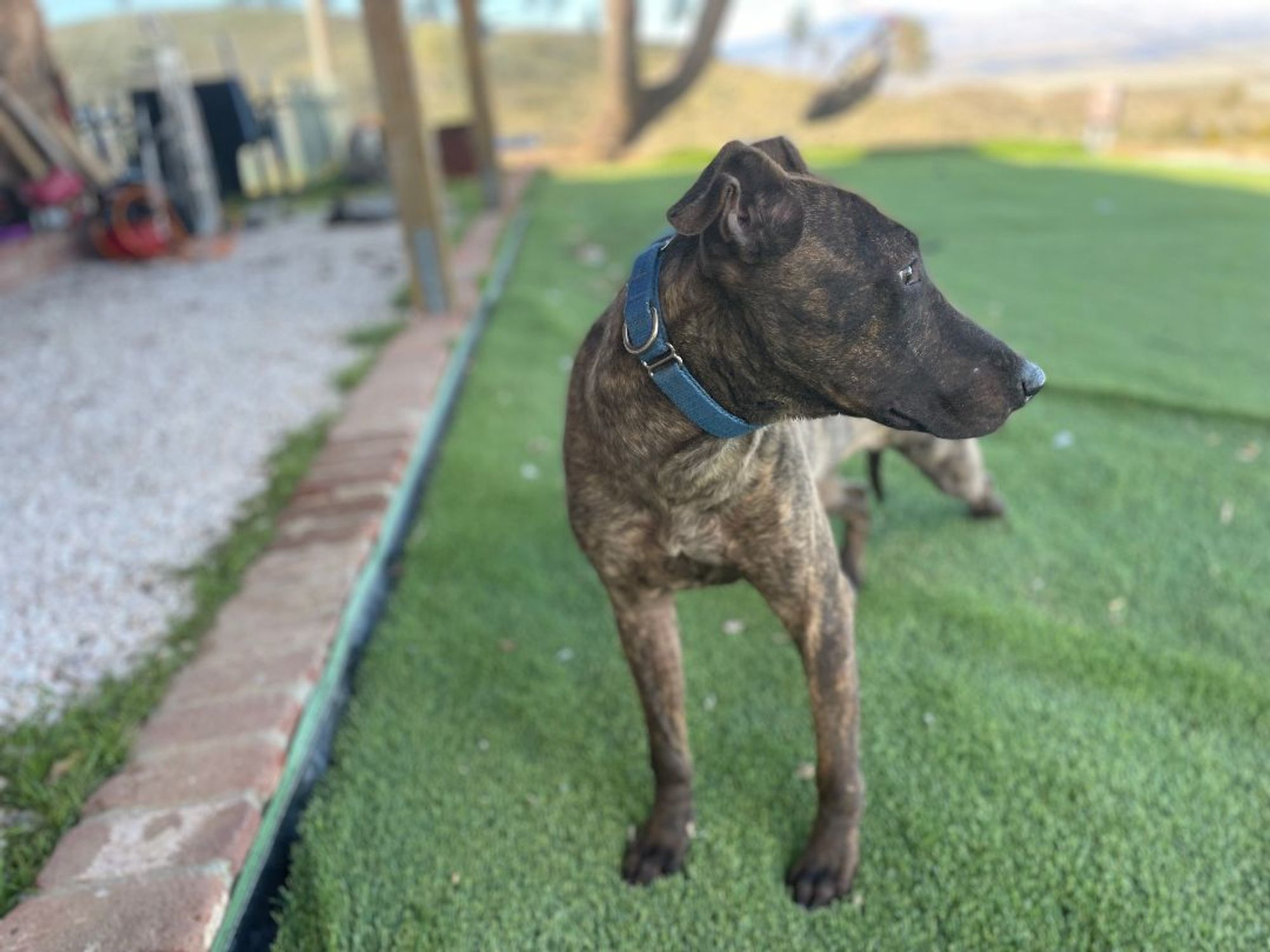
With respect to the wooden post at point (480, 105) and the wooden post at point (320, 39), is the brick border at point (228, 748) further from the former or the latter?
the wooden post at point (320, 39)

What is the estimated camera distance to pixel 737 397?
4.74 ft

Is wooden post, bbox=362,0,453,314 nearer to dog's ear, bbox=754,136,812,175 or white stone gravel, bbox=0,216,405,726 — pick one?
white stone gravel, bbox=0,216,405,726

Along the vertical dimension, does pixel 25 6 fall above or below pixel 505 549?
above

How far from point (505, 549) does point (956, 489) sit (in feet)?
4.96

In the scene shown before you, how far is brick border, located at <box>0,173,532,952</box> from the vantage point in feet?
5.41

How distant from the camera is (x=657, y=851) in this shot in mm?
1897

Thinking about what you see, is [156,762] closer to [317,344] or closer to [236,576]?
[236,576]

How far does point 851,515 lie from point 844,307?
4.62ft

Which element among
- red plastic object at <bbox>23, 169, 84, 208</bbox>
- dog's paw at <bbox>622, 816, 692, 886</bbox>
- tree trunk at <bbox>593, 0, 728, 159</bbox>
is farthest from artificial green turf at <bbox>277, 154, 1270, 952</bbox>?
tree trunk at <bbox>593, 0, 728, 159</bbox>

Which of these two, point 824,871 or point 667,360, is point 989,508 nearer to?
point 824,871

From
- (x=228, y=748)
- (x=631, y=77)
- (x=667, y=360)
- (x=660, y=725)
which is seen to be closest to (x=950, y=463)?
(x=660, y=725)

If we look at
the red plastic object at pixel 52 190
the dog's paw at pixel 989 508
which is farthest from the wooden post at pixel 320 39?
the dog's paw at pixel 989 508

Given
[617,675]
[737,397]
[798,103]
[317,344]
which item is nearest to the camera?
[737,397]

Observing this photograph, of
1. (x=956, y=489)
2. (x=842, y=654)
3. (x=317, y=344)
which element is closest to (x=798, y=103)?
(x=317, y=344)
